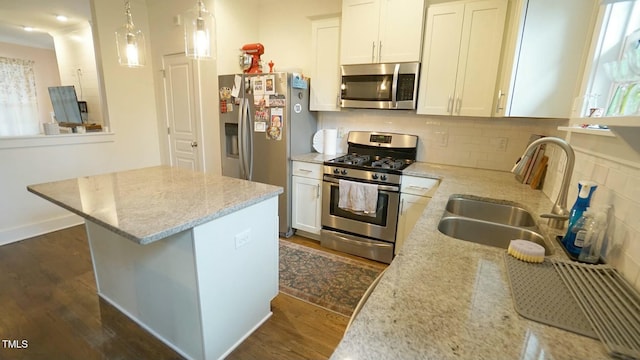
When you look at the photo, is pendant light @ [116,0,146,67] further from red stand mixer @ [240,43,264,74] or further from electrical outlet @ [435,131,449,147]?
electrical outlet @ [435,131,449,147]

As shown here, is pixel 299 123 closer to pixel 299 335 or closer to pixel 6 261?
pixel 299 335

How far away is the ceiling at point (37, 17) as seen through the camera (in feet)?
12.2

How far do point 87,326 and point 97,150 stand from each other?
2.54 m

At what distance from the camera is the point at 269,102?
291cm

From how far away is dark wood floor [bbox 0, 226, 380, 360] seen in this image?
1685 mm

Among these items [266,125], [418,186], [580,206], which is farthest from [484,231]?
[266,125]

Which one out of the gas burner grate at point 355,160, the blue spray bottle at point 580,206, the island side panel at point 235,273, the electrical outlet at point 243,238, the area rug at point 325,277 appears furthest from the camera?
the gas burner grate at point 355,160

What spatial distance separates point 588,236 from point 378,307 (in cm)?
87

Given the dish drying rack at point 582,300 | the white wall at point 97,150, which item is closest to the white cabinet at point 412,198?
the dish drying rack at point 582,300

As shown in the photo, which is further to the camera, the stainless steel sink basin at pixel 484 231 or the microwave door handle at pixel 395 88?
the microwave door handle at pixel 395 88

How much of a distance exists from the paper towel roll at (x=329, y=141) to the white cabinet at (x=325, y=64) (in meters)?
0.28

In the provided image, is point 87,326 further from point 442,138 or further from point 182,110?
point 442,138

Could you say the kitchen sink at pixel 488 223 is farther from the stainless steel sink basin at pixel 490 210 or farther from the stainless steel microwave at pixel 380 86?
the stainless steel microwave at pixel 380 86

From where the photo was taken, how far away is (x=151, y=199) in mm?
1542
